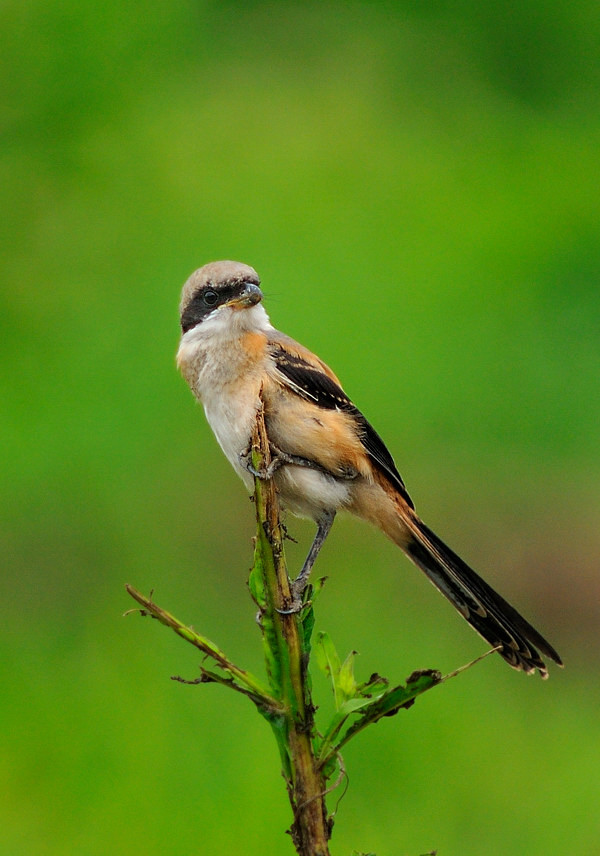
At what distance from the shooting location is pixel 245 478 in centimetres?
322

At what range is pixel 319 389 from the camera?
11.0ft

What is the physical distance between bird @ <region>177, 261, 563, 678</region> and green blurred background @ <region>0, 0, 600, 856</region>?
174 cm

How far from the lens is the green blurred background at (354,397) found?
4.95 m

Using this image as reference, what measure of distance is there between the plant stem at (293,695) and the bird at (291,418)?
1191 mm

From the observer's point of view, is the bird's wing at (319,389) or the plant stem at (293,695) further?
the bird's wing at (319,389)

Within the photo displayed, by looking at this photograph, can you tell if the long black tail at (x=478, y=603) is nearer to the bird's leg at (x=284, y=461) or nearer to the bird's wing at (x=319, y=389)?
the bird's wing at (x=319, y=389)

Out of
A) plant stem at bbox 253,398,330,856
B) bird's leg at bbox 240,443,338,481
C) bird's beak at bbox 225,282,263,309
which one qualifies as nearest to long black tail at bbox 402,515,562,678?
bird's leg at bbox 240,443,338,481

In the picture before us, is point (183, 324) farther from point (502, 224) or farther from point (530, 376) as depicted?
point (502, 224)

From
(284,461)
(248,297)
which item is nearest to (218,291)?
(248,297)

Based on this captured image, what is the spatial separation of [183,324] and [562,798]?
2.68 meters

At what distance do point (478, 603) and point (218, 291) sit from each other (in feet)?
3.55

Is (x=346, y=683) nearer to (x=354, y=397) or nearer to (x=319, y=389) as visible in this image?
(x=319, y=389)

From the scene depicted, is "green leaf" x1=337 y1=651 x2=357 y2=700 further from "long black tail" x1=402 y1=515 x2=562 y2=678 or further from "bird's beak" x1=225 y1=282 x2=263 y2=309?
"bird's beak" x1=225 y1=282 x2=263 y2=309

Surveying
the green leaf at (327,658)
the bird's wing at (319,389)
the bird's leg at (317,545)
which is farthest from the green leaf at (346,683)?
the bird's wing at (319,389)
